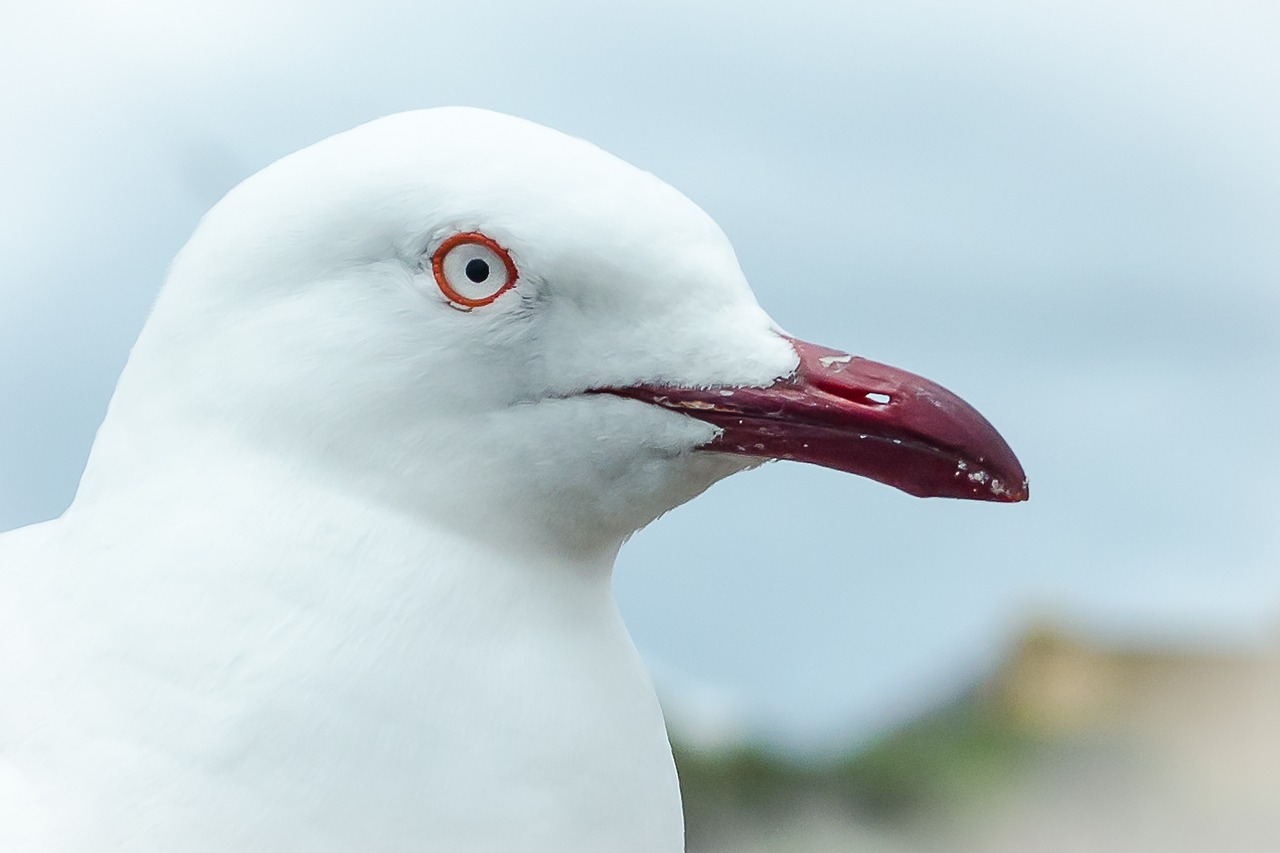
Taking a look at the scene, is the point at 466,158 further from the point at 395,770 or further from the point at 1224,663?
the point at 1224,663

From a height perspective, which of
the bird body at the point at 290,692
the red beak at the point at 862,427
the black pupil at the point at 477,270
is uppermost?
the black pupil at the point at 477,270

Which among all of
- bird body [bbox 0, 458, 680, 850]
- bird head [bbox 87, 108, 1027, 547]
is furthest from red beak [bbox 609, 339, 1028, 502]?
bird body [bbox 0, 458, 680, 850]

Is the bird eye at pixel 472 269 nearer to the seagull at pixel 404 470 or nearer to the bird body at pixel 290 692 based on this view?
the seagull at pixel 404 470

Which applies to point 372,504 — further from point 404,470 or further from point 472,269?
point 472,269

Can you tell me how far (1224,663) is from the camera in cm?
313

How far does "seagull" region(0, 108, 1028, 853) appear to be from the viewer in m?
0.64

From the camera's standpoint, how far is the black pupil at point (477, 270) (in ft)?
2.18

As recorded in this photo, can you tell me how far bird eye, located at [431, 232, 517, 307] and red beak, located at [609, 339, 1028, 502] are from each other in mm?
79

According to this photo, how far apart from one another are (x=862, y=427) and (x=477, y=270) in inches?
8.1

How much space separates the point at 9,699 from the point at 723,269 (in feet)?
1.37

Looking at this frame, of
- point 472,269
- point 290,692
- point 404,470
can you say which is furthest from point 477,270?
point 290,692

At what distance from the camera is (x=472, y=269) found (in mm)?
665

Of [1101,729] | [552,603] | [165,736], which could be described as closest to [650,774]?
[552,603]

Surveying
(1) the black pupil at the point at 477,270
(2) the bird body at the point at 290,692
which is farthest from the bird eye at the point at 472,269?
(2) the bird body at the point at 290,692
